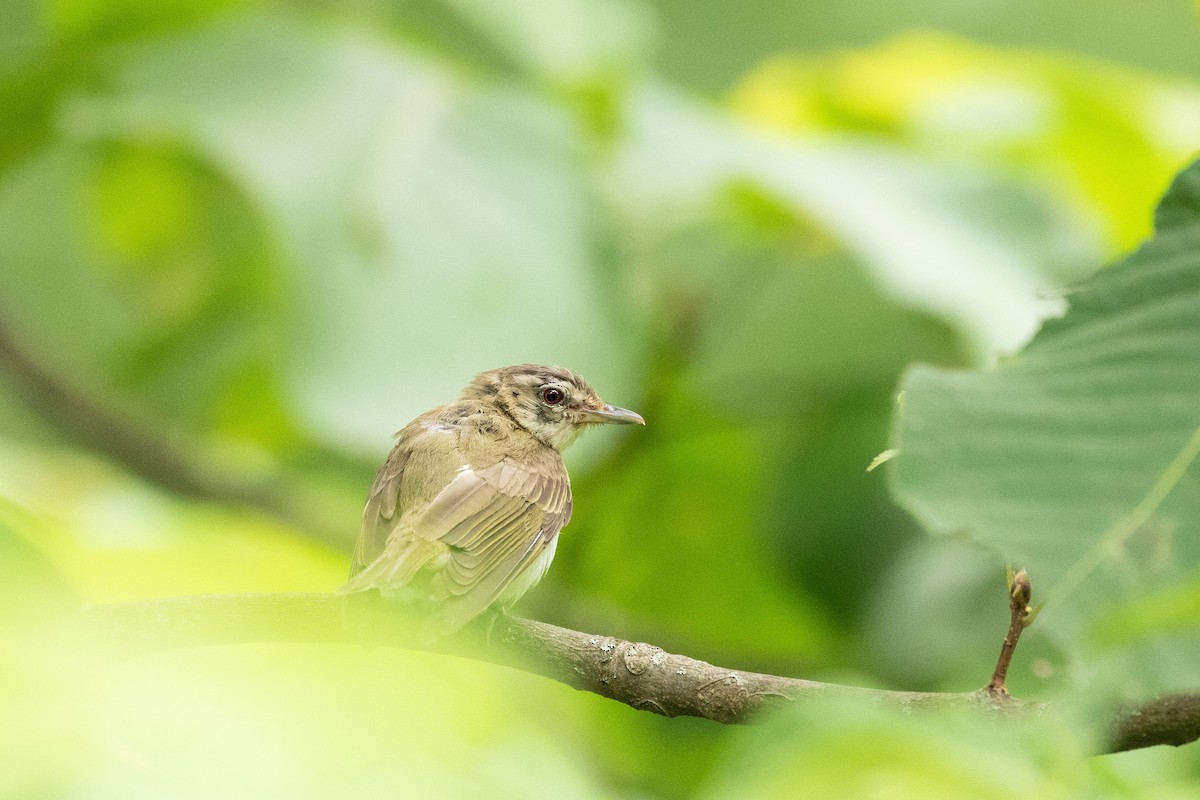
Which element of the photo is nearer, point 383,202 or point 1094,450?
point 1094,450

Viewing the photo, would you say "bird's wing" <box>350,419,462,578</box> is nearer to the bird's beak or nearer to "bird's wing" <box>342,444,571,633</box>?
"bird's wing" <box>342,444,571,633</box>

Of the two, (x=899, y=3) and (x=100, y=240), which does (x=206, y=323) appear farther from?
(x=899, y=3)

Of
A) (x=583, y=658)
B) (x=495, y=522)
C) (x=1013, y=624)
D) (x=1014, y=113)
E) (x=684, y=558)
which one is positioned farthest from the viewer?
(x=1014, y=113)

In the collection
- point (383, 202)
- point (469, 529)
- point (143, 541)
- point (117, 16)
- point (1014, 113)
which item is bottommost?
point (143, 541)

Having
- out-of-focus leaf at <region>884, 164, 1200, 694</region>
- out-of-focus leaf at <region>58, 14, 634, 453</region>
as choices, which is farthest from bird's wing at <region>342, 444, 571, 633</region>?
out-of-focus leaf at <region>884, 164, 1200, 694</region>

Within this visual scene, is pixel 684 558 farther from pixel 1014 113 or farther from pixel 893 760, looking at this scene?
pixel 893 760

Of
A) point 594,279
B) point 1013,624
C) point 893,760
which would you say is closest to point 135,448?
point 594,279

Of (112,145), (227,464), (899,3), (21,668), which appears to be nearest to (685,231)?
(227,464)
